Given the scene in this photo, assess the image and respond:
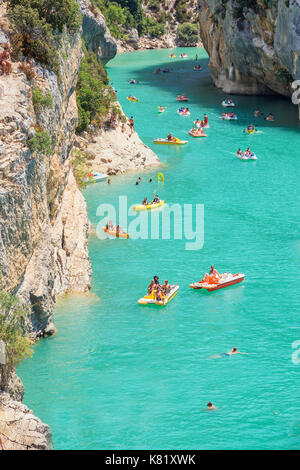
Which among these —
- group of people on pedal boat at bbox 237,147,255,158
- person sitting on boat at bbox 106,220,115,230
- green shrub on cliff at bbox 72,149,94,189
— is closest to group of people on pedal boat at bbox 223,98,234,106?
group of people on pedal boat at bbox 237,147,255,158

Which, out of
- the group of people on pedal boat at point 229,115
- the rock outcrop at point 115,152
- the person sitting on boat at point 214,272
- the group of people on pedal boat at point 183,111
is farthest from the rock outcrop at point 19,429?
the group of people on pedal boat at point 183,111

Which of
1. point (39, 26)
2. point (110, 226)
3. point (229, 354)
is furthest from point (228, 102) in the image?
point (229, 354)

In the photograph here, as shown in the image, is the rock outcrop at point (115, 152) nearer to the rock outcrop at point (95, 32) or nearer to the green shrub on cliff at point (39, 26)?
the rock outcrop at point (95, 32)

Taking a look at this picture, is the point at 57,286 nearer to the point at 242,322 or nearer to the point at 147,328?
the point at 147,328
